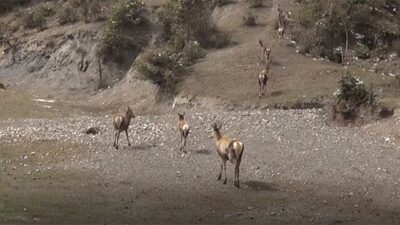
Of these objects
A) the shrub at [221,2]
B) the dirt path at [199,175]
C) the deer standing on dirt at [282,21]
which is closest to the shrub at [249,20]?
the deer standing on dirt at [282,21]

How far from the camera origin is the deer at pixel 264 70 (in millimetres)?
33688

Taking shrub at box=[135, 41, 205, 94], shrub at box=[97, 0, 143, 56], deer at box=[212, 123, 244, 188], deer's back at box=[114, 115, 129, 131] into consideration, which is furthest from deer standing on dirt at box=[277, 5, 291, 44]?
deer at box=[212, 123, 244, 188]

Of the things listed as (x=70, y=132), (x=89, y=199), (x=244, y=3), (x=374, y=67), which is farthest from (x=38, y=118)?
(x=244, y=3)

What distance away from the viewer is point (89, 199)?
1819 cm

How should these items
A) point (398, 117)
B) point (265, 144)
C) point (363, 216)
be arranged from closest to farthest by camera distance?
point (363, 216)
point (265, 144)
point (398, 117)

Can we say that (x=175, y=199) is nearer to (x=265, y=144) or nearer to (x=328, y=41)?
(x=265, y=144)

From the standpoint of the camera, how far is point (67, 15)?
51.9m

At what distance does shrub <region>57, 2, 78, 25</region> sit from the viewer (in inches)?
2029

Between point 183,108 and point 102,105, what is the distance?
682 centimetres

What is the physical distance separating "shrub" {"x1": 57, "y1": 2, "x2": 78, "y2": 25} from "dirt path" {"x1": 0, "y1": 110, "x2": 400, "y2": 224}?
23766 millimetres

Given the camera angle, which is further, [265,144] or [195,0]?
[195,0]

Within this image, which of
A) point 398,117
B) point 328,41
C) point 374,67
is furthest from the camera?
point 328,41

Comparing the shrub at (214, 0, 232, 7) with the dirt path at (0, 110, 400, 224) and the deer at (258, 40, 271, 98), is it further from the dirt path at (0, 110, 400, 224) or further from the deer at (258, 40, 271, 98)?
the dirt path at (0, 110, 400, 224)

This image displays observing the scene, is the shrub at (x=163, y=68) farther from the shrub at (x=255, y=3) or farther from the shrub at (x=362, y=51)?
the shrub at (x=255, y=3)
